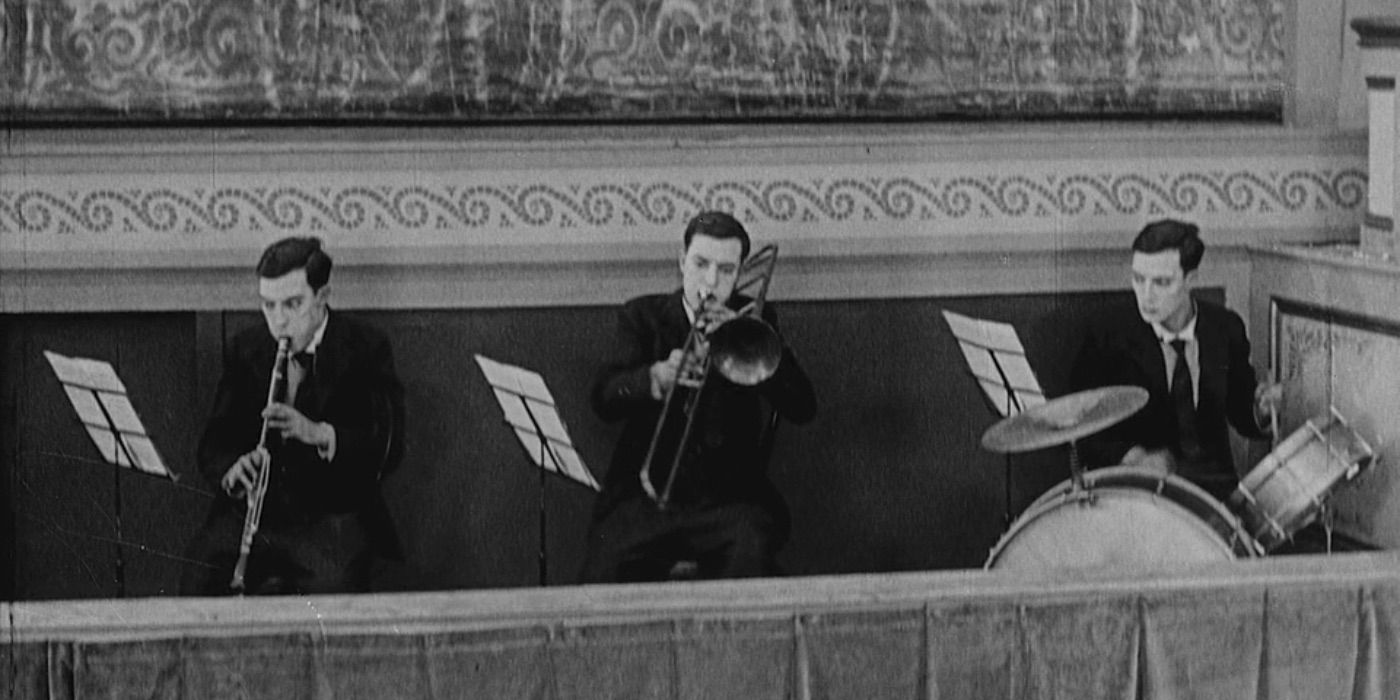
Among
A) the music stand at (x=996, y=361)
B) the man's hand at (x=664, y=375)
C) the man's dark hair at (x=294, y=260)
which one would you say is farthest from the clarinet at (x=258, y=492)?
the music stand at (x=996, y=361)

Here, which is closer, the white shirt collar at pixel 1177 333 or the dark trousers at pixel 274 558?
the dark trousers at pixel 274 558

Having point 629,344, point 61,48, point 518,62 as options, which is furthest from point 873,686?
point 61,48

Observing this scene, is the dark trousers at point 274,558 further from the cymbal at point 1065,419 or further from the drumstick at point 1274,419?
the drumstick at point 1274,419

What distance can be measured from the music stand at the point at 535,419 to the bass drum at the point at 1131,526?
1522 mm

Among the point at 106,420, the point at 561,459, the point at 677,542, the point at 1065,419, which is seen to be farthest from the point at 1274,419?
the point at 106,420

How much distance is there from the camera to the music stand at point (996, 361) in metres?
6.09

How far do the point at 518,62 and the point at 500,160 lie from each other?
1.11ft

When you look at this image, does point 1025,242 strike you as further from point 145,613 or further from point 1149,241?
point 145,613

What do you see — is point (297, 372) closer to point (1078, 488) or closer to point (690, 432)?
point (690, 432)

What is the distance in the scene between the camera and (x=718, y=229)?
5.77 meters

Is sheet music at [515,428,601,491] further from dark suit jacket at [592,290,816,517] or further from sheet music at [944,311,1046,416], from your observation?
sheet music at [944,311,1046,416]

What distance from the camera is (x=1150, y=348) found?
6.09m

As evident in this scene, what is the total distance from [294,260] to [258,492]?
74 cm

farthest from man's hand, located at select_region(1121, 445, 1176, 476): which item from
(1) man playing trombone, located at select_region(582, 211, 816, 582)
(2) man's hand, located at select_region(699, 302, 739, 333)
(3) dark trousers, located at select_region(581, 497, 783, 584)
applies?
(2) man's hand, located at select_region(699, 302, 739, 333)
